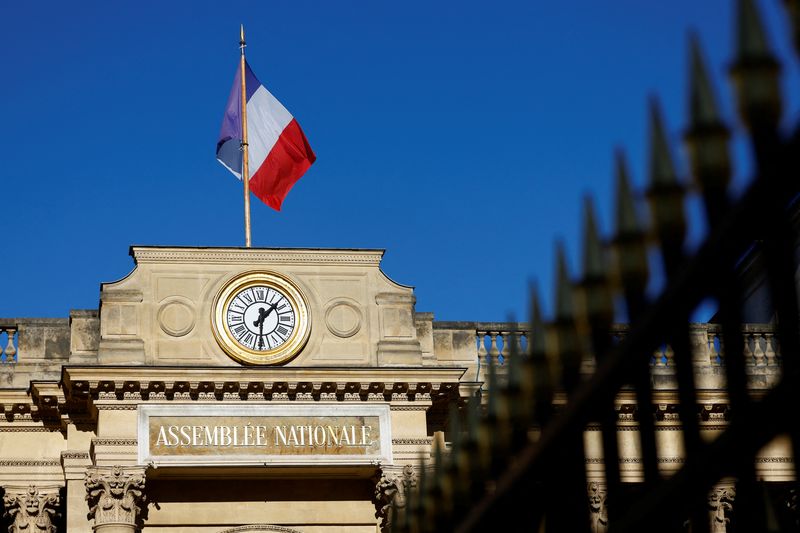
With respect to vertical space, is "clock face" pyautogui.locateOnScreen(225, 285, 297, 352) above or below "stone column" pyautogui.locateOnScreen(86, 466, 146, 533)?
above

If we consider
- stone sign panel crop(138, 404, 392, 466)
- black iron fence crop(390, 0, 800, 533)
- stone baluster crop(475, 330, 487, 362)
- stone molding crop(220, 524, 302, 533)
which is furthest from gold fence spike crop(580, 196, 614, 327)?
stone baluster crop(475, 330, 487, 362)

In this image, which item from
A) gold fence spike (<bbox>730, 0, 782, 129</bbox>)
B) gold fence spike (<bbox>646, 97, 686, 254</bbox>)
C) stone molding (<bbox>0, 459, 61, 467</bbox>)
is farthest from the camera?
stone molding (<bbox>0, 459, 61, 467</bbox>)

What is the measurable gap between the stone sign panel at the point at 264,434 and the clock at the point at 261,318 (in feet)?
3.50

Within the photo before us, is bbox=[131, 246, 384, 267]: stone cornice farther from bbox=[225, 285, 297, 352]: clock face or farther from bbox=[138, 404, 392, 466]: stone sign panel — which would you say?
bbox=[138, 404, 392, 466]: stone sign panel

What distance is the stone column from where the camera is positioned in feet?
90.7

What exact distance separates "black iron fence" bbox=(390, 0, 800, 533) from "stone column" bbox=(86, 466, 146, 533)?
77.6 ft

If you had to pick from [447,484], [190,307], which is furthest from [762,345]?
[447,484]

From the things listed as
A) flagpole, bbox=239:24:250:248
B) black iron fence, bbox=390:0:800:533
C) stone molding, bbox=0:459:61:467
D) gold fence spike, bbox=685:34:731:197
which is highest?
flagpole, bbox=239:24:250:248

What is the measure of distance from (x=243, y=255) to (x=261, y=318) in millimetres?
1356

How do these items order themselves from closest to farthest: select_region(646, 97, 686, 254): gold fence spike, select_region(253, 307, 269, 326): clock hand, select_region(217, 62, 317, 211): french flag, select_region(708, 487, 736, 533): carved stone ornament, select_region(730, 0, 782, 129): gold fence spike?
select_region(730, 0, 782, 129): gold fence spike < select_region(646, 97, 686, 254): gold fence spike < select_region(253, 307, 269, 326): clock hand < select_region(708, 487, 736, 533): carved stone ornament < select_region(217, 62, 317, 211): french flag

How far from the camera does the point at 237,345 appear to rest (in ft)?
94.9

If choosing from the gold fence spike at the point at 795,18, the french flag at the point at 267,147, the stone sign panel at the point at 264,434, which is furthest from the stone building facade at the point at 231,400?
the gold fence spike at the point at 795,18

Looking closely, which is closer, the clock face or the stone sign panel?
the stone sign panel

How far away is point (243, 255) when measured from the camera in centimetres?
2983
